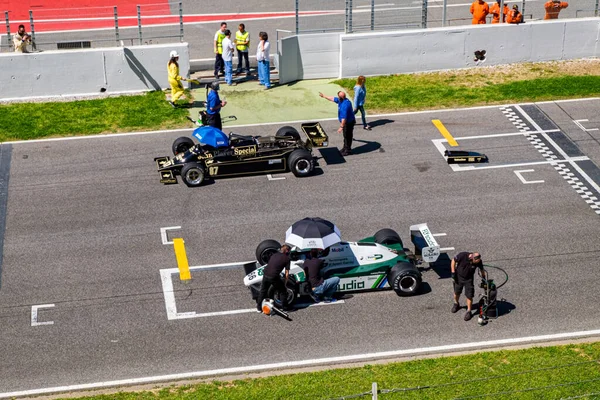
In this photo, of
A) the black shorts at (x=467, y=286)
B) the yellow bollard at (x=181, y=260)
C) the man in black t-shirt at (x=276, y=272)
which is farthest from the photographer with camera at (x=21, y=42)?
the black shorts at (x=467, y=286)

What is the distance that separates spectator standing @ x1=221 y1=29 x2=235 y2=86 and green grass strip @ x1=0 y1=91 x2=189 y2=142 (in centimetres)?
233

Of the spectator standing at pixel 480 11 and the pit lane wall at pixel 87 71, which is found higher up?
the spectator standing at pixel 480 11

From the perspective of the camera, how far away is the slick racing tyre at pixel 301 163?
23.9 m

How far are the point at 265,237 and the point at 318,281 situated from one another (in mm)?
3185

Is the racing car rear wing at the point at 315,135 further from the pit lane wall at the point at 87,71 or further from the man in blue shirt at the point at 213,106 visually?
the pit lane wall at the point at 87,71

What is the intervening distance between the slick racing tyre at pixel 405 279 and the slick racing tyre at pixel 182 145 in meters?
8.39

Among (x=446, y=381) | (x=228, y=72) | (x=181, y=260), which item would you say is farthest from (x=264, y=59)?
(x=446, y=381)

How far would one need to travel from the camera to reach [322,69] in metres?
30.8

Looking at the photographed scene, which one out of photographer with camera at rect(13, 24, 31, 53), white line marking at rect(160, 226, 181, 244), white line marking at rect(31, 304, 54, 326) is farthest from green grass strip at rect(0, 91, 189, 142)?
white line marking at rect(31, 304, 54, 326)

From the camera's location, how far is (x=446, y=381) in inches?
634

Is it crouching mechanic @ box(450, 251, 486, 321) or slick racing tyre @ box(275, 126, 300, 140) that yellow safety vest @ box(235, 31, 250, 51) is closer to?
slick racing tyre @ box(275, 126, 300, 140)

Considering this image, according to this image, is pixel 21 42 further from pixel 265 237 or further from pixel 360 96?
pixel 265 237

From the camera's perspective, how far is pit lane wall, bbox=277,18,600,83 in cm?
3039

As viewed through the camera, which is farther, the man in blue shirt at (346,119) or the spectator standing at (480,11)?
the spectator standing at (480,11)
